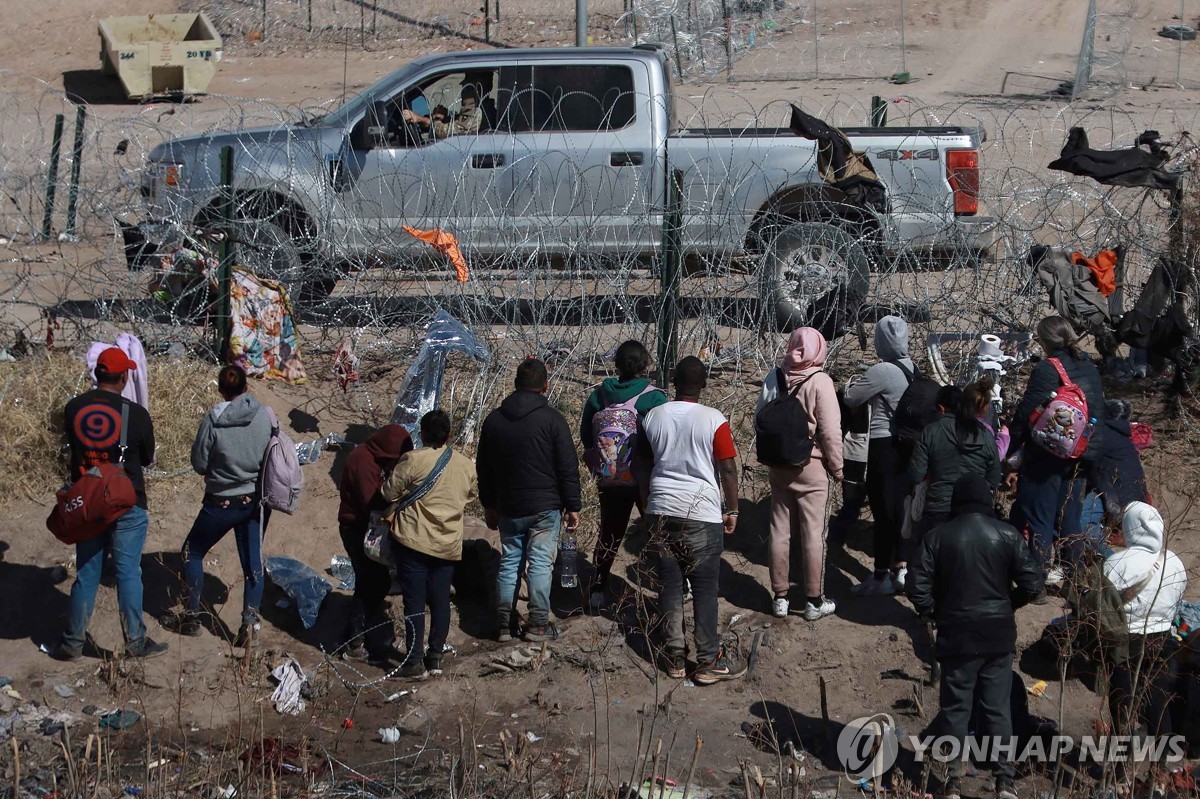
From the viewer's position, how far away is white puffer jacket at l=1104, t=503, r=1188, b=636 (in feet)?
17.2

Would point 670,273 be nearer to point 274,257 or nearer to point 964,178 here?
point 964,178

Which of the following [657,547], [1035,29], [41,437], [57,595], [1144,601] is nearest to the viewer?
[1144,601]

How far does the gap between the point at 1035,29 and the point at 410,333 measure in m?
18.2

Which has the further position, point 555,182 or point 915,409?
point 555,182

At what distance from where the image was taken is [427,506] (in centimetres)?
595

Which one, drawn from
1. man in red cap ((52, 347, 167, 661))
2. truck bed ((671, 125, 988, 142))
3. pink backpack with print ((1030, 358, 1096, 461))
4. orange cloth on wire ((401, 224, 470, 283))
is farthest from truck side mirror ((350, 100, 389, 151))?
pink backpack with print ((1030, 358, 1096, 461))

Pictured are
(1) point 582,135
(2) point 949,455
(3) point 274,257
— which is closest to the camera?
(2) point 949,455

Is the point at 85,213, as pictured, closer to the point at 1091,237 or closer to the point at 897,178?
the point at 897,178

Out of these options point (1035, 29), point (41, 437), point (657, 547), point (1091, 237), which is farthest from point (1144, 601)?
point (1035, 29)

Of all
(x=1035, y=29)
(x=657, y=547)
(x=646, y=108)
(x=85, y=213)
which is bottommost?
(x=657, y=547)

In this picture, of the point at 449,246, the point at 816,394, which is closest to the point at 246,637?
the point at 449,246

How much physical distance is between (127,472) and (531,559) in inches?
76.8

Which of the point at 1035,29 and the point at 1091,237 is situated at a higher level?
the point at 1035,29

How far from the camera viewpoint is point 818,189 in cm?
860
